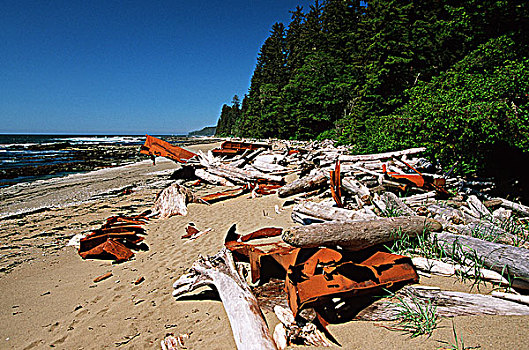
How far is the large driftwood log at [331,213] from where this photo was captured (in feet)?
14.4

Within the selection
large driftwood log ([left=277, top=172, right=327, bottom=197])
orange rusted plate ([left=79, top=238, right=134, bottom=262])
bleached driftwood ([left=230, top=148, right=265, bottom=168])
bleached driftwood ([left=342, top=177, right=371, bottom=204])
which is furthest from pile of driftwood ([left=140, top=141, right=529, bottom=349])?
bleached driftwood ([left=230, top=148, right=265, bottom=168])

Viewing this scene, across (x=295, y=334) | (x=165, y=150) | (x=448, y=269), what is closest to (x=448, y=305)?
(x=448, y=269)

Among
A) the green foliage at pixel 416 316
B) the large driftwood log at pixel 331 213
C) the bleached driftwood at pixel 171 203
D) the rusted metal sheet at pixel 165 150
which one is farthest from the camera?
the rusted metal sheet at pixel 165 150

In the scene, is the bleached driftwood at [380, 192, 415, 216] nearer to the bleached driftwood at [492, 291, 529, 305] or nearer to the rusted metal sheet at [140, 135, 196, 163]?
the bleached driftwood at [492, 291, 529, 305]

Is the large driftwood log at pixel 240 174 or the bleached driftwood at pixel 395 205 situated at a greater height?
the bleached driftwood at pixel 395 205

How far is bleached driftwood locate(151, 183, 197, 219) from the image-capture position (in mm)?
7250

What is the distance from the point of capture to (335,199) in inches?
229

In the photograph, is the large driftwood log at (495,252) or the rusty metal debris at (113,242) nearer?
the large driftwood log at (495,252)

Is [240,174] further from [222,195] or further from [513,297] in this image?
[513,297]

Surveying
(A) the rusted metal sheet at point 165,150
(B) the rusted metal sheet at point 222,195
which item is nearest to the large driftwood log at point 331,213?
(B) the rusted metal sheet at point 222,195

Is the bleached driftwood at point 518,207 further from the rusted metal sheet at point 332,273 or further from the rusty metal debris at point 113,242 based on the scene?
the rusty metal debris at point 113,242

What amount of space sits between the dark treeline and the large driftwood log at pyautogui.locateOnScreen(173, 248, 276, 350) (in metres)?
6.96

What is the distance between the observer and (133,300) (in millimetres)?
3316

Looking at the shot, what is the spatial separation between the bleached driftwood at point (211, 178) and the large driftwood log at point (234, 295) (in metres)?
7.55
